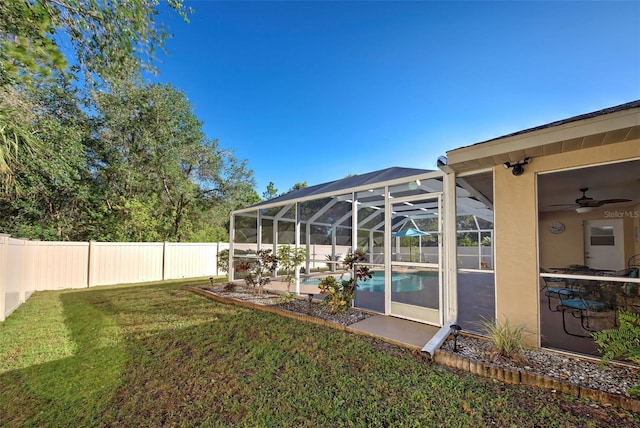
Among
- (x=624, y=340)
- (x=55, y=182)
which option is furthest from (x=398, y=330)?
(x=55, y=182)

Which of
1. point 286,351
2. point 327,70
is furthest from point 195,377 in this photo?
point 327,70

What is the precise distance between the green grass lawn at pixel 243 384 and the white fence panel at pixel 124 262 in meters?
5.93

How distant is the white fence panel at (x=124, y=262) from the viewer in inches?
436

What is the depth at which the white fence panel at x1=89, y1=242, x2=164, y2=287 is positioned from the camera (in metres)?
11.1

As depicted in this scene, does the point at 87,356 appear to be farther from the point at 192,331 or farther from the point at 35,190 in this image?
the point at 35,190

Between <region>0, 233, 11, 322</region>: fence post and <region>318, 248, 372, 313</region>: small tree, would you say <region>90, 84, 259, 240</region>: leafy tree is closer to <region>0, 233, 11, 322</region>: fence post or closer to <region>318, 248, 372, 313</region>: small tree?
<region>0, 233, 11, 322</region>: fence post

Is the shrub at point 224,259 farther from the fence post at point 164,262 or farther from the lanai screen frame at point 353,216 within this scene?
the fence post at point 164,262

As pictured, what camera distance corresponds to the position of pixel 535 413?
2.67 metres

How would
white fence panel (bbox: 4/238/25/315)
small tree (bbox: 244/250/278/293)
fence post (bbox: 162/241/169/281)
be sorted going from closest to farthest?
white fence panel (bbox: 4/238/25/315)
small tree (bbox: 244/250/278/293)
fence post (bbox: 162/241/169/281)

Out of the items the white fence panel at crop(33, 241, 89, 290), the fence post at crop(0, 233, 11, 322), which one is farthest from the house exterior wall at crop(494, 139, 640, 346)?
the white fence panel at crop(33, 241, 89, 290)

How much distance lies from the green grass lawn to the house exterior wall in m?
1.35

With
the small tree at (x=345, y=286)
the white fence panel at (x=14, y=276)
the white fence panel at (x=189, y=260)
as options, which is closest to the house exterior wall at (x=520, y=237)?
the small tree at (x=345, y=286)

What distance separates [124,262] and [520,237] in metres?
13.7

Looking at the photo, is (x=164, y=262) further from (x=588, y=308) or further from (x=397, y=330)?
(x=588, y=308)
